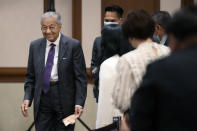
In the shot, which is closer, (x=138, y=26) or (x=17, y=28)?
(x=138, y=26)

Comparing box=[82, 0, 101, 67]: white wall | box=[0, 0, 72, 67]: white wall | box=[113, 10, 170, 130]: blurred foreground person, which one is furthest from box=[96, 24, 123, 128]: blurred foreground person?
box=[0, 0, 72, 67]: white wall

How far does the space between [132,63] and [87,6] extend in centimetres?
360

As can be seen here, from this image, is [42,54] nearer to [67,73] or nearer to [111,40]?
[67,73]

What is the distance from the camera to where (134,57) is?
2.73 meters

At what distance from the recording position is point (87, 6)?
6.22 m

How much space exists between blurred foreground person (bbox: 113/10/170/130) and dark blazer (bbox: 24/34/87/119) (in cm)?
151

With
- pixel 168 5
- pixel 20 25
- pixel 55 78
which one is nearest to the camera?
pixel 55 78

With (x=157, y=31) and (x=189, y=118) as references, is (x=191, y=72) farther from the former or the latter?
(x=157, y=31)

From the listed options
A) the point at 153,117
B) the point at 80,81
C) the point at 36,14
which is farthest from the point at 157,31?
the point at 153,117

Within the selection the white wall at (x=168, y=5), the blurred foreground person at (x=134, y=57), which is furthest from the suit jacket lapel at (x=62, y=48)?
the white wall at (x=168, y=5)

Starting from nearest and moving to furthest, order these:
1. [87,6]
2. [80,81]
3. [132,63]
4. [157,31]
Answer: [132,63]
[80,81]
[157,31]
[87,6]

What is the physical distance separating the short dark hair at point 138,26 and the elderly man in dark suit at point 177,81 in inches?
34.7

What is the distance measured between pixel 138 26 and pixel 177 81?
996 millimetres

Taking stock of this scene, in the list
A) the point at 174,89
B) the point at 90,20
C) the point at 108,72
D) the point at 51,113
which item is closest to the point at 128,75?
the point at 108,72
